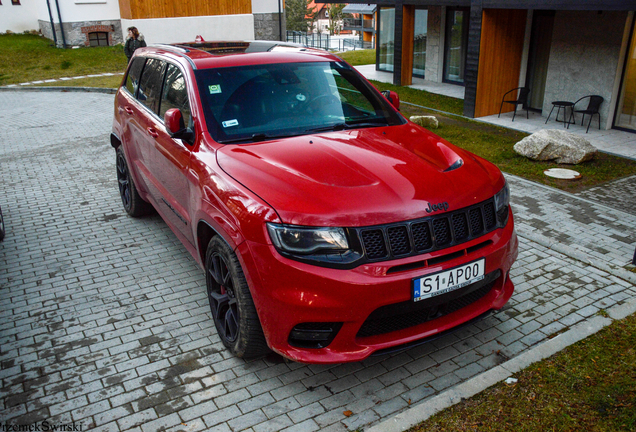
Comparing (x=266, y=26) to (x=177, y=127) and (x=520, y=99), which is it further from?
(x=177, y=127)

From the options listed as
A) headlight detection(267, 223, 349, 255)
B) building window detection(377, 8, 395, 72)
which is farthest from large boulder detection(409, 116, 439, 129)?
headlight detection(267, 223, 349, 255)

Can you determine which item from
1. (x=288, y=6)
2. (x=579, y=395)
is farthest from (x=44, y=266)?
(x=288, y=6)

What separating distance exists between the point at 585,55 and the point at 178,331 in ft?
35.5

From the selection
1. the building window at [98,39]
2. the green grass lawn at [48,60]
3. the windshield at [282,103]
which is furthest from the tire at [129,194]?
the building window at [98,39]

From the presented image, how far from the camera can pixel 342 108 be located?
4.67m

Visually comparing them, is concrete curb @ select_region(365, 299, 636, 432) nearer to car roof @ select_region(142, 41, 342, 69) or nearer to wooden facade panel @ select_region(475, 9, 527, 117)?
car roof @ select_region(142, 41, 342, 69)

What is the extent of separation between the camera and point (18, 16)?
3058 centimetres

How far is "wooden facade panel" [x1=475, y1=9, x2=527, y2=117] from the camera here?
476 inches

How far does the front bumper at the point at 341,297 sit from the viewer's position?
10.4 ft

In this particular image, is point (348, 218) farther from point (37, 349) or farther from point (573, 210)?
point (573, 210)

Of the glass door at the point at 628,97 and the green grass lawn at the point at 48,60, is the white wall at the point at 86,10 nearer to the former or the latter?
the green grass lawn at the point at 48,60

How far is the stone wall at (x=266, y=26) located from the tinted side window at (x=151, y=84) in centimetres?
2301

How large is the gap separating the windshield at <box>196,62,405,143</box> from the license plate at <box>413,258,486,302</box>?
1639mm

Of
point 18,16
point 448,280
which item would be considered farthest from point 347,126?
point 18,16
